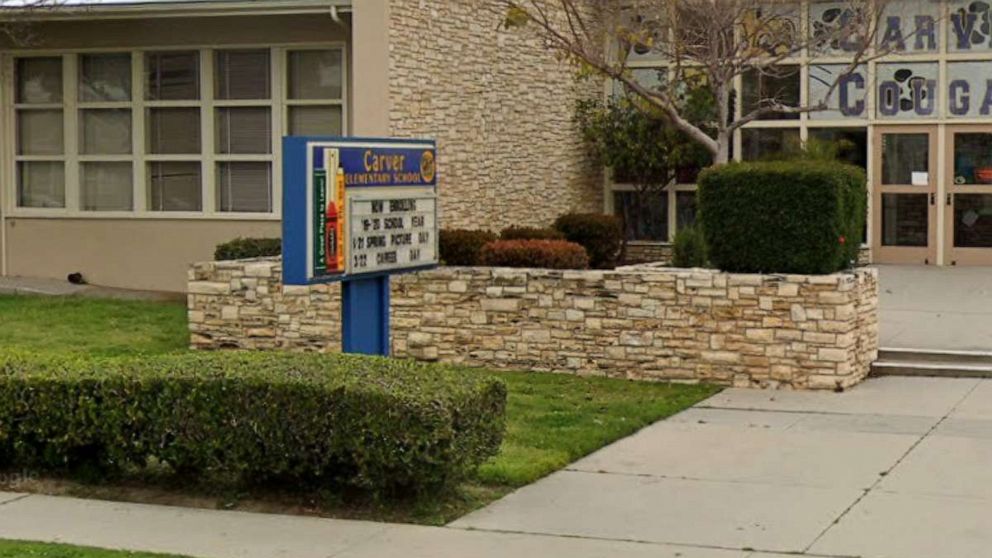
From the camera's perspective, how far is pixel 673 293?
1509cm

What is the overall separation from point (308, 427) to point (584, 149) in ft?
53.5

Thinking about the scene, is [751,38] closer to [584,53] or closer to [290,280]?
[584,53]

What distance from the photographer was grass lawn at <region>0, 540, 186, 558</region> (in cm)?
837

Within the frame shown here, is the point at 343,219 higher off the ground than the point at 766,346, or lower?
higher

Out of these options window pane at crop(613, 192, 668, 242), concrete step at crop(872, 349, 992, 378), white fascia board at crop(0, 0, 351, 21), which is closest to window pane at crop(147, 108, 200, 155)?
white fascia board at crop(0, 0, 351, 21)

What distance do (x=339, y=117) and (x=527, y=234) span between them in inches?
118

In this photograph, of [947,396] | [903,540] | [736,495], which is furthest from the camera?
[947,396]

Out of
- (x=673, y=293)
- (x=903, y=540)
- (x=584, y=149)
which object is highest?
(x=584, y=149)

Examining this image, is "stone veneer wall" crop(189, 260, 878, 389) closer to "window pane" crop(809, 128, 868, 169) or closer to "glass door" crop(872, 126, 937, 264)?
"glass door" crop(872, 126, 937, 264)

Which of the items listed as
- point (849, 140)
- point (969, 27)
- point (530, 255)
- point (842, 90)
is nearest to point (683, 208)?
point (849, 140)

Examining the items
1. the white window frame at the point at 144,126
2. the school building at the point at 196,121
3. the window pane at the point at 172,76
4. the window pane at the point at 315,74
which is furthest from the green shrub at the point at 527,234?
the window pane at the point at 172,76

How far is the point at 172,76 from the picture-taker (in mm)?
22047

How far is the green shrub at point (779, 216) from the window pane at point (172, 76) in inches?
357

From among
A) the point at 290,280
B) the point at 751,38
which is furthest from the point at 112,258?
the point at 290,280
